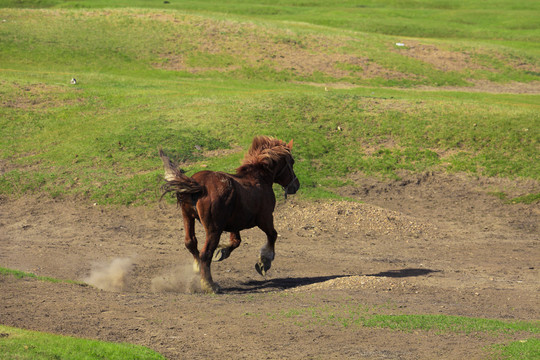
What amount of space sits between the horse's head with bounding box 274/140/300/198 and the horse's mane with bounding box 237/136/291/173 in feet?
0.35

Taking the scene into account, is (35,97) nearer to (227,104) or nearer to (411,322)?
(227,104)

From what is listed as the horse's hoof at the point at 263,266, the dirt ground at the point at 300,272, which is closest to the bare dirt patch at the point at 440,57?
the dirt ground at the point at 300,272

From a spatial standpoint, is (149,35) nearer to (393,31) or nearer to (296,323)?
(393,31)

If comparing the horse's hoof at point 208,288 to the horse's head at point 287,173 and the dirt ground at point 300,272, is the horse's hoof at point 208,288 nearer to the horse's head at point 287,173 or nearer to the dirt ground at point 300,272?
the dirt ground at point 300,272

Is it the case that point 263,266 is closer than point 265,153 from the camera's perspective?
Yes

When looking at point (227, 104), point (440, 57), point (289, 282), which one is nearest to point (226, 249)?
point (289, 282)

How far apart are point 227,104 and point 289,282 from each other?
1419cm

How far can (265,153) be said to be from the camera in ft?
45.1

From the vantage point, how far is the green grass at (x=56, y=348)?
24.5 ft

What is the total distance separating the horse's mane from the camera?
44.5ft

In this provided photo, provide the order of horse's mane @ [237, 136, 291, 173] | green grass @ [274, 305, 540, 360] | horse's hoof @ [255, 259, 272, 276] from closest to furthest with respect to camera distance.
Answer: green grass @ [274, 305, 540, 360]
horse's hoof @ [255, 259, 272, 276]
horse's mane @ [237, 136, 291, 173]

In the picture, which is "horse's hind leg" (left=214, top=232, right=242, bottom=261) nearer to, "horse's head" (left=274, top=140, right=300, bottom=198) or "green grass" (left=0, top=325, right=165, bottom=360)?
"horse's head" (left=274, top=140, right=300, bottom=198)

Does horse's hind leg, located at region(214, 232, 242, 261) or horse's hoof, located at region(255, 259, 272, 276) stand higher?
horse's hind leg, located at region(214, 232, 242, 261)

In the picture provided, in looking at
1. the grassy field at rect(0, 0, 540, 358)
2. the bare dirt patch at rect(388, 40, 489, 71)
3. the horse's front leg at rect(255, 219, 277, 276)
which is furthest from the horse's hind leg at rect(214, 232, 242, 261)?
the bare dirt patch at rect(388, 40, 489, 71)
